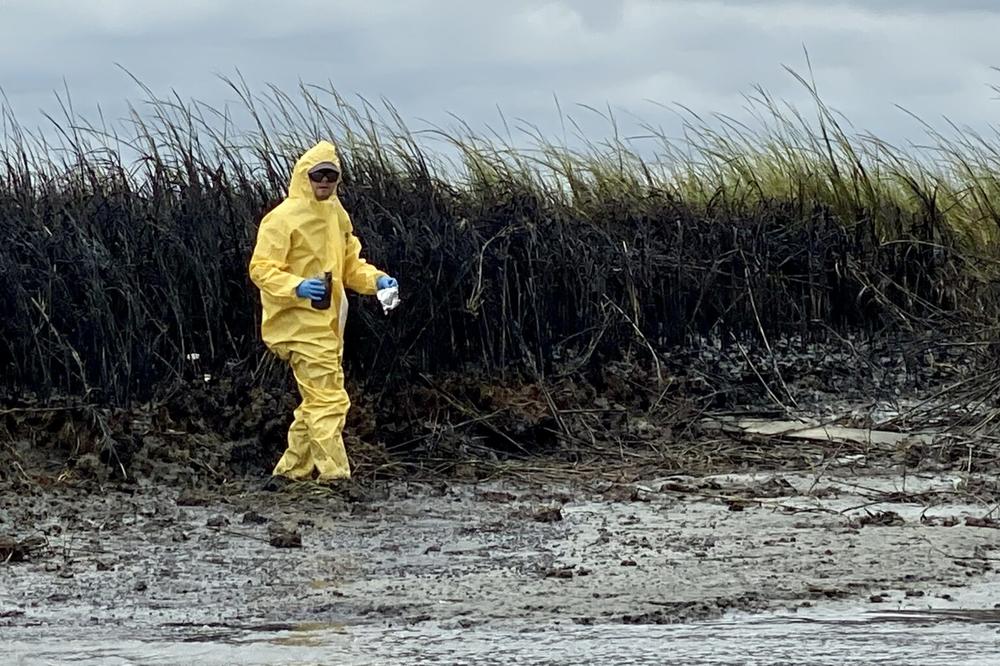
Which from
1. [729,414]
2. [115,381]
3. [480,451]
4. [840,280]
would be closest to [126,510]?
[115,381]

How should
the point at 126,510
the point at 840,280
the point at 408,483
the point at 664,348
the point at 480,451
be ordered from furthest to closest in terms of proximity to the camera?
the point at 840,280 → the point at 664,348 → the point at 480,451 → the point at 408,483 → the point at 126,510

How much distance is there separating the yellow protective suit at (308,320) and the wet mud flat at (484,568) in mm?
289

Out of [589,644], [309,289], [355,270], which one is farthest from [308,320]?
[589,644]

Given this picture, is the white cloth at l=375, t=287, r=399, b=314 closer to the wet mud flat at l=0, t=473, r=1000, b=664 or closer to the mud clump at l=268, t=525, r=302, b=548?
the wet mud flat at l=0, t=473, r=1000, b=664

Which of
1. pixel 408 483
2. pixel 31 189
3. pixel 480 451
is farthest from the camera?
pixel 31 189

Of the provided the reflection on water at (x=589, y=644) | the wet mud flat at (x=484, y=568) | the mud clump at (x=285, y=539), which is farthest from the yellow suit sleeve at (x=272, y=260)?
the reflection on water at (x=589, y=644)

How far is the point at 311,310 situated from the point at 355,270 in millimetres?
452

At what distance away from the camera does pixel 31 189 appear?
11703 mm

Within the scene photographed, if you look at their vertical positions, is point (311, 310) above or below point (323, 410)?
above

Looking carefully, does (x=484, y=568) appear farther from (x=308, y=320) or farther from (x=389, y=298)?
(x=308, y=320)

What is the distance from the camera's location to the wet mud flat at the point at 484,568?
6.06 meters

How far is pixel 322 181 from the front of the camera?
376 inches

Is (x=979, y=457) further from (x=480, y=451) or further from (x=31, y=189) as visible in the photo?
(x=31, y=189)

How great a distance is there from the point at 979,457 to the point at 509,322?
10.1 ft
